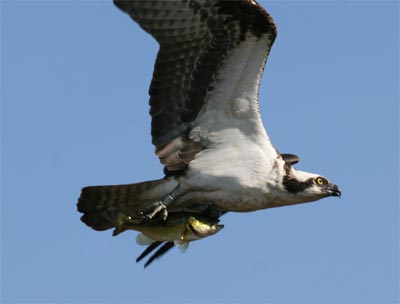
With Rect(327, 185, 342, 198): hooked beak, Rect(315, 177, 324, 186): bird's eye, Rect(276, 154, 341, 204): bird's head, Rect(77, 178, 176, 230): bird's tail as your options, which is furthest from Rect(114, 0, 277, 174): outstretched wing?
Rect(327, 185, 342, 198): hooked beak

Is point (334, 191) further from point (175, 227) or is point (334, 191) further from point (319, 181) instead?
point (175, 227)

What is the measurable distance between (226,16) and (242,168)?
6.04ft

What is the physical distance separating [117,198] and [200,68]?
1.88 metres

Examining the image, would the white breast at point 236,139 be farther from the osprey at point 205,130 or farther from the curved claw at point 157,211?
the curved claw at point 157,211

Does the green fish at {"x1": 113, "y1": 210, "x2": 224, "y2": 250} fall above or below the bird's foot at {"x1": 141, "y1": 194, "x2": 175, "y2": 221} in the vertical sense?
below

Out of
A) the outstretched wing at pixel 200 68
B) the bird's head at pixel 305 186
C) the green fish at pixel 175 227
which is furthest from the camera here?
the bird's head at pixel 305 186

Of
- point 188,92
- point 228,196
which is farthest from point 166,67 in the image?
point 228,196

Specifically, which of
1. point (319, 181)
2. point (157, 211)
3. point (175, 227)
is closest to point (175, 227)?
point (175, 227)

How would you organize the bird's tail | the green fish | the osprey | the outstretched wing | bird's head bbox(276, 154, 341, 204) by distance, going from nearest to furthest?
the green fish < the outstretched wing < the osprey < bird's head bbox(276, 154, 341, 204) < the bird's tail

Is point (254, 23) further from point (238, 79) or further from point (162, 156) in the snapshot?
point (162, 156)

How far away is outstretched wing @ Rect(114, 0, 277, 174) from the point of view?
2003cm

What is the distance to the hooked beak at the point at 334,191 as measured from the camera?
67.5 ft

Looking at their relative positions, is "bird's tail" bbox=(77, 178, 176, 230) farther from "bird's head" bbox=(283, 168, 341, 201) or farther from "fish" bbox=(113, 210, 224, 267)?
"bird's head" bbox=(283, 168, 341, 201)

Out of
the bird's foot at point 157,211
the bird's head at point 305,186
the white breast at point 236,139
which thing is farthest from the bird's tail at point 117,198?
the bird's head at point 305,186
